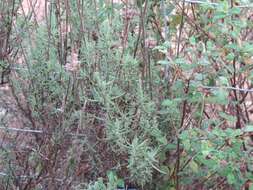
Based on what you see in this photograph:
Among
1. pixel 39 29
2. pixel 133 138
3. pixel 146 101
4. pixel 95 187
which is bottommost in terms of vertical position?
pixel 95 187

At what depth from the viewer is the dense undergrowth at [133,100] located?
222cm

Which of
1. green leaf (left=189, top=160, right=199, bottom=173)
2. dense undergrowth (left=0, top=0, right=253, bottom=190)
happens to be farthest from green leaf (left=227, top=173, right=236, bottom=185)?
green leaf (left=189, top=160, right=199, bottom=173)

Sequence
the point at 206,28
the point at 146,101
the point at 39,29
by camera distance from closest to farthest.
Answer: the point at 146,101 → the point at 206,28 → the point at 39,29

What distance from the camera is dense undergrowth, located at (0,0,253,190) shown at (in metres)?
2.22

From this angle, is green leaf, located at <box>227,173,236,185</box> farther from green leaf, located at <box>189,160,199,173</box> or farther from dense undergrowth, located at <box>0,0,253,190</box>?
green leaf, located at <box>189,160,199,173</box>

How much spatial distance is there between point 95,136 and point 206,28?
26.9 inches

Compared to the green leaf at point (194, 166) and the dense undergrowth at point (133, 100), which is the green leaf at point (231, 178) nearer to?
the dense undergrowth at point (133, 100)

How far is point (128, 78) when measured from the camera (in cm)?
237

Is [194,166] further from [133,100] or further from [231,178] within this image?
[133,100]

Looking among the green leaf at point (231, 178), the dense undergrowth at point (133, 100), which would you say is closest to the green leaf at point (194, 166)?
the dense undergrowth at point (133, 100)

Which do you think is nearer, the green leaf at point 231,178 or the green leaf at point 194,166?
the green leaf at point 231,178

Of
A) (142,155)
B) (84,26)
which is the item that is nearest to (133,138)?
(142,155)

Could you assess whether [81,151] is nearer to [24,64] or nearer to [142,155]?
[142,155]

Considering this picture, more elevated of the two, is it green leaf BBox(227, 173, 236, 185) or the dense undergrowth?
the dense undergrowth
